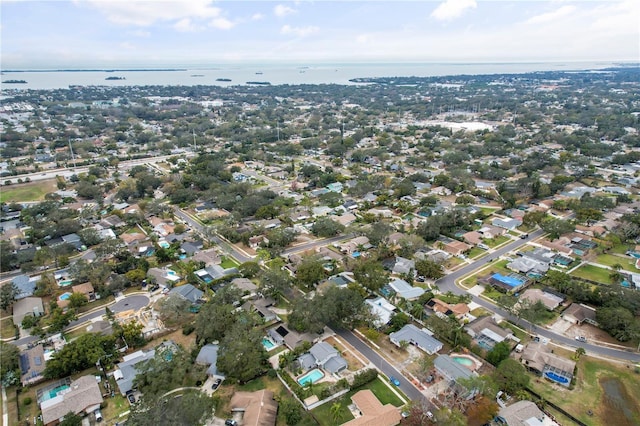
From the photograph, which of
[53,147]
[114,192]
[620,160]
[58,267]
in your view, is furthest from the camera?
[53,147]

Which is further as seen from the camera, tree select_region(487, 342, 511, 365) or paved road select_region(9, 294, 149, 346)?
paved road select_region(9, 294, 149, 346)

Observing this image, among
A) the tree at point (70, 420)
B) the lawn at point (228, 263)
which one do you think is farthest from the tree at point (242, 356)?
the lawn at point (228, 263)

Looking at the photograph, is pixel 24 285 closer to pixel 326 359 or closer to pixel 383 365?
pixel 326 359

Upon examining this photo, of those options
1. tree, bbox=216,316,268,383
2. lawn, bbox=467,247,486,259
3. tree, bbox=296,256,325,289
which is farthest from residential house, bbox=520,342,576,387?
tree, bbox=216,316,268,383

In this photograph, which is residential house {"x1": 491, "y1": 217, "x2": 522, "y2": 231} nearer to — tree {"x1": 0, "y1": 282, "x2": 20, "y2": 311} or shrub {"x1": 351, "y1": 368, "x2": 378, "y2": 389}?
shrub {"x1": 351, "y1": 368, "x2": 378, "y2": 389}

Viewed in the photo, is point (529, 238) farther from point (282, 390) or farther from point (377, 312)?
point (282, 390)

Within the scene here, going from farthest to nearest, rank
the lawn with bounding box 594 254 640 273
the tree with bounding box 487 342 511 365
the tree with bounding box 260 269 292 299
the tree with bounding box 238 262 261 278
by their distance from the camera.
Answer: the lawn with bounding box 594 254 640 273 → the tree with bounding box 238 262 261 278 → the tree with bounding box 260 269 292 299 → the tree with bounding box 487 342 511 365

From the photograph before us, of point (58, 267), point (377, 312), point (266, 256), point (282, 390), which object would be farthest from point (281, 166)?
point (282, 390)
